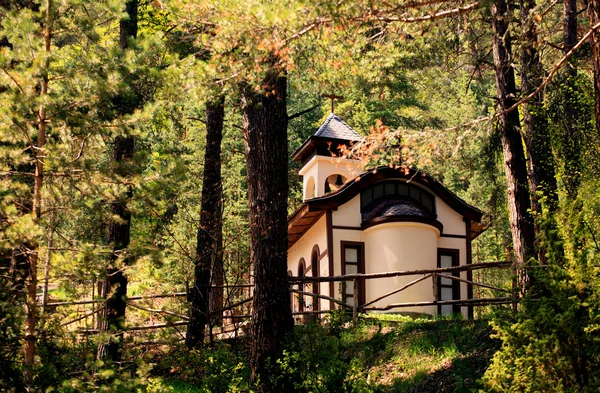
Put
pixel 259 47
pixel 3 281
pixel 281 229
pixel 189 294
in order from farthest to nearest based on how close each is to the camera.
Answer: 1. pixel 189 294
2. pixel 281 229
3. pixel 259 47
4. pixel 3 281

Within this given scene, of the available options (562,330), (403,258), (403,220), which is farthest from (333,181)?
(562,330)

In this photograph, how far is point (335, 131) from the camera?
74.9 feet

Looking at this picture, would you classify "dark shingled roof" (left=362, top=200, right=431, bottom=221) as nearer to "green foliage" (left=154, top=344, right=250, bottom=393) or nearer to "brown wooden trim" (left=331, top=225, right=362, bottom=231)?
"brown wooden trim" (left=331, top=225, right=362, bottom=231)

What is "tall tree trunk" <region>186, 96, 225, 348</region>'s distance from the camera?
44.6 feet

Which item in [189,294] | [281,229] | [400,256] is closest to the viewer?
[281,229]

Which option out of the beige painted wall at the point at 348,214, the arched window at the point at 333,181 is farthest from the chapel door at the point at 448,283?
the arched window at the point at 333,181

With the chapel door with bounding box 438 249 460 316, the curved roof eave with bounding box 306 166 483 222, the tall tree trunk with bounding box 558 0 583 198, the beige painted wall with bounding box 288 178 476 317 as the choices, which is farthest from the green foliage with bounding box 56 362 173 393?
the chapel door with bounding box 438 249 460 316

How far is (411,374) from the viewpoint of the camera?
36.9ft

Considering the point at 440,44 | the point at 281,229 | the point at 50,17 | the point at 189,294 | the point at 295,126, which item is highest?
the point at 295,126

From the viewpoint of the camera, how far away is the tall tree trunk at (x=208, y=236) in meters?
13.6

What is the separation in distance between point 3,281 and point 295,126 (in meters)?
29.7

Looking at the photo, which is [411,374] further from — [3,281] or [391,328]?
[3,281]

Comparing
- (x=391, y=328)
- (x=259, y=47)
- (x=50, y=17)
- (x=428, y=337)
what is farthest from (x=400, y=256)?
(x=50, y=17)

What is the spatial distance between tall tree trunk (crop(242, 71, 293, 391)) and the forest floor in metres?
0.54
